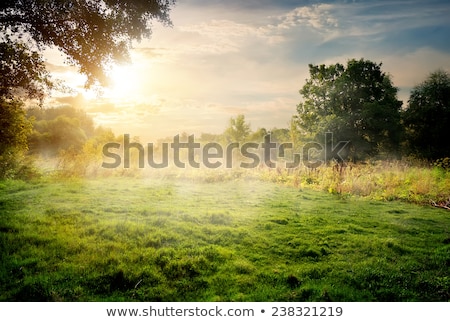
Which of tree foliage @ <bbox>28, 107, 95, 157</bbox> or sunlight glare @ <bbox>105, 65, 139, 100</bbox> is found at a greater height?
sunlight glare @ <bbox>105, 65, 139, 100</bbox>

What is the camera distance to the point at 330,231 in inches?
270

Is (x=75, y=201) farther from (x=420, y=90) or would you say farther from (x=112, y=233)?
(x=420, y=90)

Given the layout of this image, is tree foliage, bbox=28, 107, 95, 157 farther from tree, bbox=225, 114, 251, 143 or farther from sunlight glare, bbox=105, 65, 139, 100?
tree, bbox=225, 114, 251, 143

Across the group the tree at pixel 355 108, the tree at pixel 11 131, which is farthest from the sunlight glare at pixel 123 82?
the tree at pixel 355 108

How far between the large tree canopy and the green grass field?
3.80m

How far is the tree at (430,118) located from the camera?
951 centimetres

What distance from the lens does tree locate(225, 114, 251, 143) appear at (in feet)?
75.7

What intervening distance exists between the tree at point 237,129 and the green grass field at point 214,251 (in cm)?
1426

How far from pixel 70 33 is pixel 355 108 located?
1566 centimetres

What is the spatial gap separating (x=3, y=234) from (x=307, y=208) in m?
8.25

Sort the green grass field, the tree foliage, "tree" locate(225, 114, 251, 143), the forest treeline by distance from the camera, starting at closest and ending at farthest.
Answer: the green grass field, the forest treeline, the tree foliage, "tree" locate(225, 114, 251, 143)

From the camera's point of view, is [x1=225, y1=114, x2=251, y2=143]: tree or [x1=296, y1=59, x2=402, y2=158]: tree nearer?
[x1=296, y1=59, x2=402, y2=158]: tree

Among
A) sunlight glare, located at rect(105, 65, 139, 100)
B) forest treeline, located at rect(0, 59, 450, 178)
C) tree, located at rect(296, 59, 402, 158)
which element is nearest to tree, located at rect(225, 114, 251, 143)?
forest treeline, located at rect(0, 59, 450, 178)
